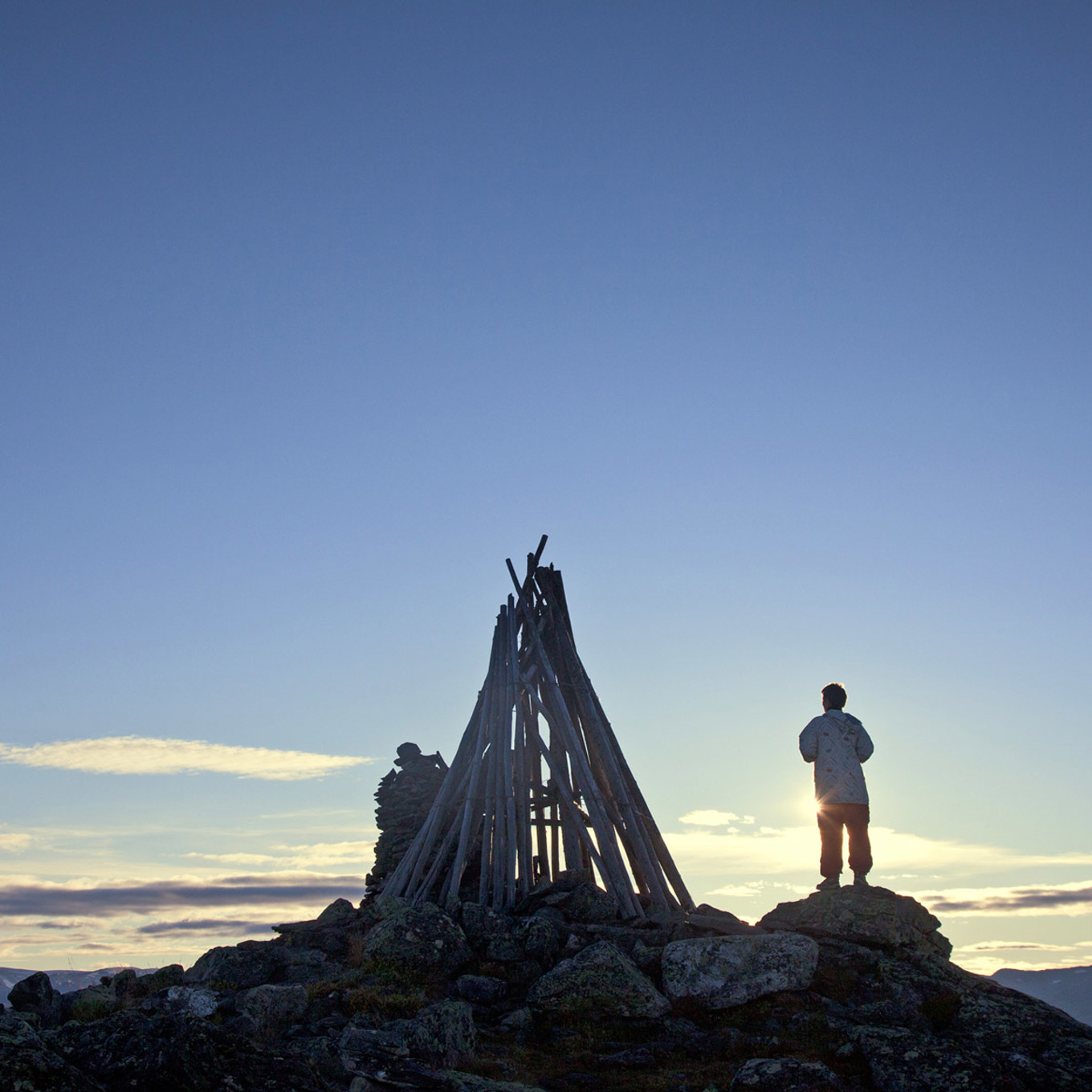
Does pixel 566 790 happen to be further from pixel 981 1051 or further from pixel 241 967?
pixel 981 1051

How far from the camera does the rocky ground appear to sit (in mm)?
6938

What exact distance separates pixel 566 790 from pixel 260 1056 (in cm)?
1021

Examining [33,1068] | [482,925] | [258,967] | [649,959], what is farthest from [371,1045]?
[258,967]

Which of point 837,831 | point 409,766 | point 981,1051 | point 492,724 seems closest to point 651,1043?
point 981,1051

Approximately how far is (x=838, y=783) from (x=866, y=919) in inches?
63.8

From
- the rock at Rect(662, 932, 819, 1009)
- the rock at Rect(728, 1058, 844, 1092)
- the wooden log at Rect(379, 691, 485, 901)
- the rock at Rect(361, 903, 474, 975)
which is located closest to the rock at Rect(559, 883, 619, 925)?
the rock at Rect(361, 903, 474, 975)

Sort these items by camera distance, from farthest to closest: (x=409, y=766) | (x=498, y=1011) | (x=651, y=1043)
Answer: (x=409, y=766), (x=498, y=1011), (x=651, y=1043)

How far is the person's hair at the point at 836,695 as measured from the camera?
13656 millimetres

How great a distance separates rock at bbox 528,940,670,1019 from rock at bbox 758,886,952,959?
2.47 meters

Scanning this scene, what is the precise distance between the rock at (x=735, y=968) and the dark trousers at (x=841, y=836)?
1.88m

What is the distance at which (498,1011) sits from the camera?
11641 millimetres

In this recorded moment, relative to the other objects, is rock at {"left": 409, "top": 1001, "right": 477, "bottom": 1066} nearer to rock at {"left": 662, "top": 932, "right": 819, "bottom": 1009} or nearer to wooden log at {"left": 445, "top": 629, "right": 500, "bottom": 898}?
rock at {"left": 662, "top": 932, "right": 819, "bottom": 1009}

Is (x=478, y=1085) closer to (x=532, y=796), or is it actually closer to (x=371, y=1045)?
(x=371, y=1045)

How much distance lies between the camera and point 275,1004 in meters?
11.3
